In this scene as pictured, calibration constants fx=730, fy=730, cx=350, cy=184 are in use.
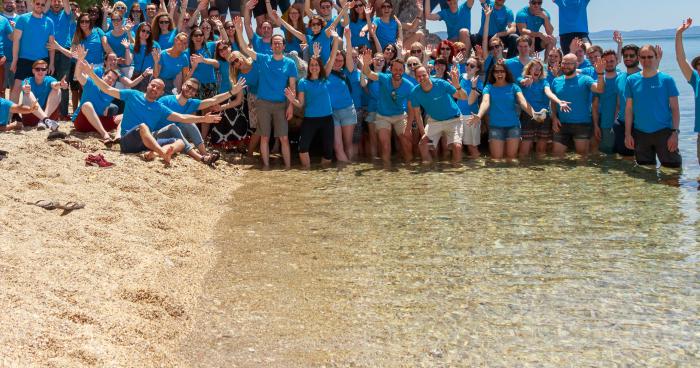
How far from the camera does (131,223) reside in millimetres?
7727

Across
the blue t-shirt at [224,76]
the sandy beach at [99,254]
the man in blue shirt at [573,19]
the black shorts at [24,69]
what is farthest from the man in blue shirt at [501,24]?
the black shorts at [24,69]

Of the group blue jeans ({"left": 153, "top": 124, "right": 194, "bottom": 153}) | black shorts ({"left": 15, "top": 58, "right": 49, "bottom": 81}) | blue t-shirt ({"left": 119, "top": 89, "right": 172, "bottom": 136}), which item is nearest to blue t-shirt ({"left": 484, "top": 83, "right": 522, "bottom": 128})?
blue jeans ({"left": 153, "top": 124, "right": 194, "bottom": 153})

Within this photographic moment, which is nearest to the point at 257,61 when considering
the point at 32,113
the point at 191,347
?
the point at 32,113

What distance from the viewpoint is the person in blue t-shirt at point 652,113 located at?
35.4 ft

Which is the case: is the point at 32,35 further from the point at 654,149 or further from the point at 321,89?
the point at 654,149

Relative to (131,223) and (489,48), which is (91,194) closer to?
(131,223)

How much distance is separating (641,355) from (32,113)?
10.0 metres

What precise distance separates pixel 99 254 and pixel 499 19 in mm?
9737

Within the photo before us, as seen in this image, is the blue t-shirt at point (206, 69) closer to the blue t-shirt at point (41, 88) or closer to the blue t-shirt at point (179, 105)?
the blue t-shirt at point (179, 105)

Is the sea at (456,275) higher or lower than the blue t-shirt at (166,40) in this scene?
lower

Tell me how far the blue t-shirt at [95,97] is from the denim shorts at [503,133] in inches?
251

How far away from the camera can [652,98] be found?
10922mm

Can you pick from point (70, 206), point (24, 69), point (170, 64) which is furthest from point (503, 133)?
point (24, 69)

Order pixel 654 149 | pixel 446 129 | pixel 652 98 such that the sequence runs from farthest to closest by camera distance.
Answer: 1. pixel 446 129
2. pixel 654 149
3. pixel 652 98
